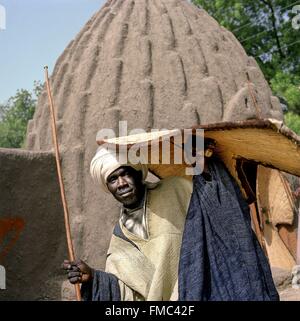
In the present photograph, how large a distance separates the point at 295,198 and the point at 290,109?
779 cm

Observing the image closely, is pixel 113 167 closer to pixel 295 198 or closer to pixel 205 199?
pixel 205 199

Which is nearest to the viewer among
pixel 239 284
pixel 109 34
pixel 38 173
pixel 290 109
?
pixel 239 284

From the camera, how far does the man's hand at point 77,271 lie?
9.37 ft

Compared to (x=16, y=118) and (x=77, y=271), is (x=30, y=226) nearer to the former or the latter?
(x=77, y=271)

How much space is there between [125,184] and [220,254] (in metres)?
0.64

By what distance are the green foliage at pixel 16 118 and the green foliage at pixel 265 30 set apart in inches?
362

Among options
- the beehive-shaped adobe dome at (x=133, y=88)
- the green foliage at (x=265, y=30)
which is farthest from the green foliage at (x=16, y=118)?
the beehive-shaped adobe dome at (x=133, y=88)

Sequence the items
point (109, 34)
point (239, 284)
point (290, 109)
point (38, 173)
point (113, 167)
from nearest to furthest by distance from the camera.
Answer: point (239, 284) < point (113, 167) < point (38, 173) < point (109, 34) < point (290, 109)

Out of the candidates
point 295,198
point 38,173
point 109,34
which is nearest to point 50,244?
point 38,173

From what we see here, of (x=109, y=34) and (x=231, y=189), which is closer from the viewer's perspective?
(x=231, y=189)

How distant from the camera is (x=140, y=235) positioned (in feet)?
10.3

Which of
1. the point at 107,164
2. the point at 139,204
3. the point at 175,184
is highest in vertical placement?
the point at 107,164

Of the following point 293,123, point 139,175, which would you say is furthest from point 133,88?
point 293,123

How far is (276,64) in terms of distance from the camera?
14594mm
